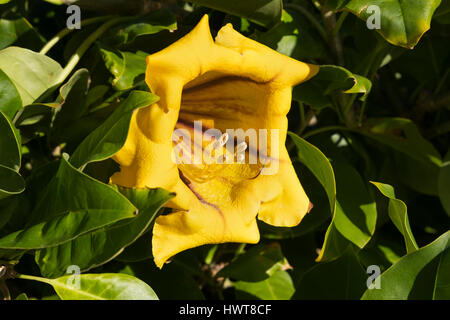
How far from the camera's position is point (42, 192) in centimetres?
129

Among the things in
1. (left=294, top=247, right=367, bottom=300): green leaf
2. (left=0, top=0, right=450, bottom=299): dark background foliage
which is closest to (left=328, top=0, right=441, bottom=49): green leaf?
(left=0, top=0, right=450, bottom=299): dark background foliage

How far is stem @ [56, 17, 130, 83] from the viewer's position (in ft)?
4.54

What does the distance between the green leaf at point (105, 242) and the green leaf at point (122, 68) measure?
28 cm

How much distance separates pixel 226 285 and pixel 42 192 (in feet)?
2.33

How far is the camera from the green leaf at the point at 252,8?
4.20ft

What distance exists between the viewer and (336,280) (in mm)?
1478

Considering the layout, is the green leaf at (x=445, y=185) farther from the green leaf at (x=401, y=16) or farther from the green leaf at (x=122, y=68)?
the green leaf at (x=122, y=68)

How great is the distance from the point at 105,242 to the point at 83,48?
0.50 meters

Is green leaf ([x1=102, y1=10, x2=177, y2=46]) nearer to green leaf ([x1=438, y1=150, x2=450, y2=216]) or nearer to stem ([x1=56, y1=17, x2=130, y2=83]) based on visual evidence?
stem ([x1=56, y1=17, x2=130, y2=83])

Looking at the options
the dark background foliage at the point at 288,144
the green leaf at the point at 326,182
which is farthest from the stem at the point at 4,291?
the green leaf at the point at 326,182

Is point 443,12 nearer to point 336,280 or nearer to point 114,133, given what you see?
point 336,280

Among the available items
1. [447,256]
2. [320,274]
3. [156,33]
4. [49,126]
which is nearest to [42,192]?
[49,126]

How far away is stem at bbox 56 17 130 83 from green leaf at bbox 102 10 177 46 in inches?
1.2

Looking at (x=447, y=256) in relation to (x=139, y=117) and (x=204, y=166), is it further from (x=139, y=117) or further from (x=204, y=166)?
(x=139, y=117)
